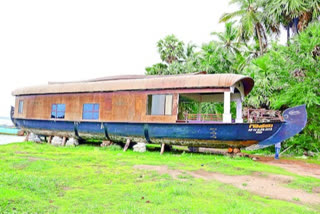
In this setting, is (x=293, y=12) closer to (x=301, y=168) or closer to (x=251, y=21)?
(x=251, y=21)

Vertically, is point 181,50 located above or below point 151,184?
above

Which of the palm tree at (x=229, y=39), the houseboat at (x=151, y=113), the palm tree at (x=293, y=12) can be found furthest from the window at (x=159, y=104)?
the palm tree at (x=229, y=39)

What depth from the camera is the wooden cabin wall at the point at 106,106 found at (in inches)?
509

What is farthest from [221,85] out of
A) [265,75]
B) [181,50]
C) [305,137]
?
[181,50]

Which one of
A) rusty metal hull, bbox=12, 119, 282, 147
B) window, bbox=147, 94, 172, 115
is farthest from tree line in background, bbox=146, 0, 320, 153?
window, bbox=147, 94, 172, 115

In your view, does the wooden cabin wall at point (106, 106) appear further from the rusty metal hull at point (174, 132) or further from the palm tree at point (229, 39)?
the palm tree at point (229, 39)

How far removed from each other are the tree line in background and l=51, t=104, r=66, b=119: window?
10069mm

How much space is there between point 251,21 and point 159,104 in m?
16.8

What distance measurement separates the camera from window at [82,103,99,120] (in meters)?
14.6

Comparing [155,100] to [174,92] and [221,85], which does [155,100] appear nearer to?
[174,92]

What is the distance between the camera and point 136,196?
5.41 metres

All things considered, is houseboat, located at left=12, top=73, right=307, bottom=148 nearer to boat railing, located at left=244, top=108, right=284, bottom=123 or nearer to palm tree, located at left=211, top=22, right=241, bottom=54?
boat railing, located at left=244, top=108, right=284, bottom=123

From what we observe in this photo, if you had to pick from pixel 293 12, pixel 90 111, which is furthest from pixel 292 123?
pixel 293 12

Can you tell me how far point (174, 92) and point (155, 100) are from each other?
3.62 ft
